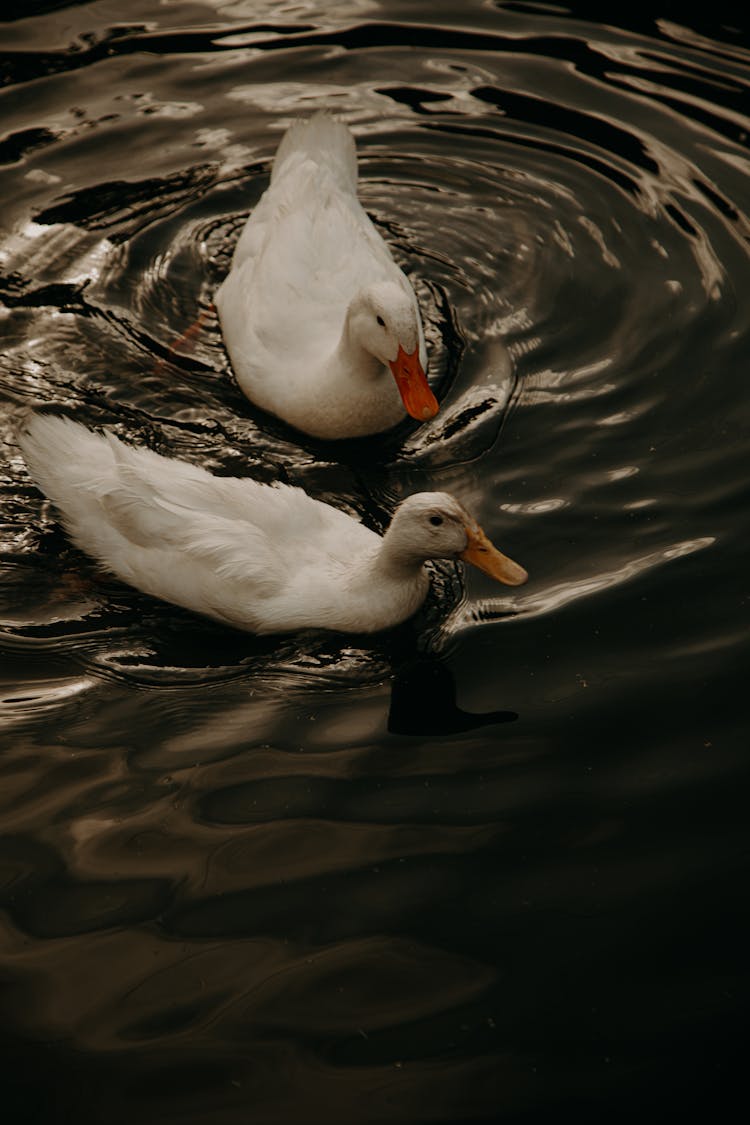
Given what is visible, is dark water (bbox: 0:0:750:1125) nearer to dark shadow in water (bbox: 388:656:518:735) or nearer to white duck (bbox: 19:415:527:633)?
dark shadow in water (bbox: 388:656:518:735)

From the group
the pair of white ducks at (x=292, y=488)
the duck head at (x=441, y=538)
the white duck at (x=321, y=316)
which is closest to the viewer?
the duck head at (x=441, y=538)

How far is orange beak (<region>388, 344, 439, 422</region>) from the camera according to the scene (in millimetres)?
5848

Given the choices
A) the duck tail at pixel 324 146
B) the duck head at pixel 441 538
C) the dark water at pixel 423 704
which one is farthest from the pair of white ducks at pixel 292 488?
the duck tail at pixel 324 146

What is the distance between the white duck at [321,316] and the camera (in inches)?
231

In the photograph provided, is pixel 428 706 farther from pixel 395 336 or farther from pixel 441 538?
pixel 395 336

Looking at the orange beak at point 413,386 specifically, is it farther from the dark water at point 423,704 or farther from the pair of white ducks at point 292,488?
the dark water at point 423,704

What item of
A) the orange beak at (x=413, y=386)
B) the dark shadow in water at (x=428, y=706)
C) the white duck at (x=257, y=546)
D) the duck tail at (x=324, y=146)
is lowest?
the dark shadow in water at (x=428, y=706)

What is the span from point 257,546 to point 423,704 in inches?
36.0

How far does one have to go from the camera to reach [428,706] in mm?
4773

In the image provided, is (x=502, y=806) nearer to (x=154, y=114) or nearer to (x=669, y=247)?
(x=669, y=247)

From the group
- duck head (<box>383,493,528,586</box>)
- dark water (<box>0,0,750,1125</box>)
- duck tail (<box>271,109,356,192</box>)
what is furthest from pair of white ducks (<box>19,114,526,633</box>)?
duck tail (<box>271,109,356,192</box>)

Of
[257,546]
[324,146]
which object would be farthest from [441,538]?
[324,146]

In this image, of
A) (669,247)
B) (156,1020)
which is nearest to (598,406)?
(669,247)

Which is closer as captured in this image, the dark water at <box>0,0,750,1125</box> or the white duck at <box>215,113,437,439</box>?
the dark water at <box>0,0,750,1125</box>
